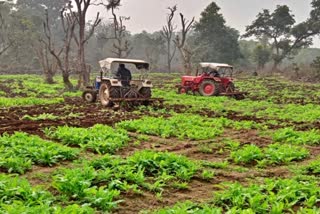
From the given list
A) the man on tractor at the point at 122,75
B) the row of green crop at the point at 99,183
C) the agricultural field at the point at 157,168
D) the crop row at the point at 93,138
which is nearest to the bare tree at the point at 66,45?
the man on tractor at the point at 122,75

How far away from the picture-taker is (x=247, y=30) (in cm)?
5350

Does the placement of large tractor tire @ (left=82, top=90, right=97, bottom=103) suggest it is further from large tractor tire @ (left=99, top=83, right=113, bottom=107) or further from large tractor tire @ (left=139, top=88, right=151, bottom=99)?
large tractor tire @ (left=139, top=88, right=151, bottom=99)

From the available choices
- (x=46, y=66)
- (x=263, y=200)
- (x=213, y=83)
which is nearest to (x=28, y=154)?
(x=263, y=200)

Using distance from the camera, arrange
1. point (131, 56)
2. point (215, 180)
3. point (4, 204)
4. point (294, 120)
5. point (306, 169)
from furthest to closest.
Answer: point (131, 56) < point (294, 120) < point (306, 169) < point (215, 180) < point (4, 204)

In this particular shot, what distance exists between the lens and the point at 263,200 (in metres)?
5.30

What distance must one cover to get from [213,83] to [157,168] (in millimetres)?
15383

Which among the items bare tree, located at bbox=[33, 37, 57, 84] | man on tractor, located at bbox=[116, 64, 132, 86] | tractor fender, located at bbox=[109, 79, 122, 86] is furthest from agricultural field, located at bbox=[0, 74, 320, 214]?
bare tree, located at bbox=[33, 37, 57, 84]

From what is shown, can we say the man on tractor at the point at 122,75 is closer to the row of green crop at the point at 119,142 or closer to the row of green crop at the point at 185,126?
the row of green crop at the point at 185,126

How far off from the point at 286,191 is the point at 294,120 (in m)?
8.24

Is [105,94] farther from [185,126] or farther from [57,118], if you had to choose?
[185,126]

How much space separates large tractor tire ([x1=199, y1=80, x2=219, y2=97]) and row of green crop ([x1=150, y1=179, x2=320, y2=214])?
15493 mm

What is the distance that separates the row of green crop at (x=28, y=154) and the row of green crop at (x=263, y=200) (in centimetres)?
271

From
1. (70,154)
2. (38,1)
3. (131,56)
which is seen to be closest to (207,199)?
(70,154)

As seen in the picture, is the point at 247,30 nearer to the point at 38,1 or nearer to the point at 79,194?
the point at 38,1
